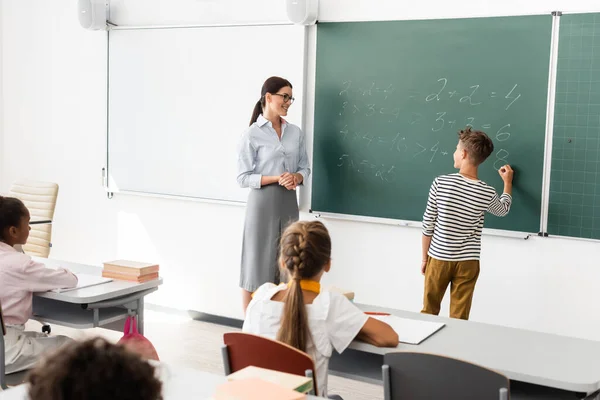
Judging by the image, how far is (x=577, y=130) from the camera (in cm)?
400

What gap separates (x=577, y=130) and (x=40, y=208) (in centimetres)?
356

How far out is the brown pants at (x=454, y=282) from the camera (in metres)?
3.78

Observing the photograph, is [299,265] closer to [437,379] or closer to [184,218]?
[437,379]

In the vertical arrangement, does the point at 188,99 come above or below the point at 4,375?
above

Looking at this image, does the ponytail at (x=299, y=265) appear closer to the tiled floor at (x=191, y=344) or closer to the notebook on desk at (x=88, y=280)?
the notebook on desk at (x=88, y=280)

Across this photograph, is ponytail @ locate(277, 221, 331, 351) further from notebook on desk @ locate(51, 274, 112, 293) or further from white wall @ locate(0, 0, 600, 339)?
white wall @ locate(0, 0, 600, 339)

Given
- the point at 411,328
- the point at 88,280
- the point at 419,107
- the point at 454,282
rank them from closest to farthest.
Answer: the point at 411,328, the point at 88,280, the point at 454,282, the point at 419,107

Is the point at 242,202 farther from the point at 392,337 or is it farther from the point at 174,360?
the point at 392,337

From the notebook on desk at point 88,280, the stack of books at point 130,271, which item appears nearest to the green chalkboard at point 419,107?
the stack of books at point 130,271

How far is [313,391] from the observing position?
2.11 meters

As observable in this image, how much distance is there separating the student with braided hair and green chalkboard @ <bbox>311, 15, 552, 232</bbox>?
2082 mm

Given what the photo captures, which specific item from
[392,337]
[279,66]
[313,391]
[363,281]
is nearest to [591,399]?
[392,337]

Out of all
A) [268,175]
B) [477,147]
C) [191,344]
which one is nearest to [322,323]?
[477,147]

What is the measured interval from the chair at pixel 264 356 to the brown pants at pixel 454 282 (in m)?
1.72
